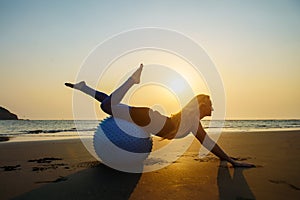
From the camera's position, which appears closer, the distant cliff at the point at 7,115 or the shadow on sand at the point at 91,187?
the shadow on sand at the point at 91,187

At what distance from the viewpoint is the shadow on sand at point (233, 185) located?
4.00 meters

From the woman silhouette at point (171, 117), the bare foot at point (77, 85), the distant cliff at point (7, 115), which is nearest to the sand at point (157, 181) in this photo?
the woman silhouette at point (171, 117)

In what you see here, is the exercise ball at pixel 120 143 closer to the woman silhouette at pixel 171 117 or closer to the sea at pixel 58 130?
the woman silhouette at pixel 171 117

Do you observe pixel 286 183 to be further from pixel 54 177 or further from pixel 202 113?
pixel 54 177

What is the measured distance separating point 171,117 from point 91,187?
8.82 feet

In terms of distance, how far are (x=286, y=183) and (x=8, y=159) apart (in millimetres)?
6402

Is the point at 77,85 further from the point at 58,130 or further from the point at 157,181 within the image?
the point at 58,130

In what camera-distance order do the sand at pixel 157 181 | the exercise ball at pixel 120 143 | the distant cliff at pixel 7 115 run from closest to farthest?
1. the sand at pixel 157 181
2. the exercise ball at pixel 120 143
3. the distant cliff at pixel 7 115

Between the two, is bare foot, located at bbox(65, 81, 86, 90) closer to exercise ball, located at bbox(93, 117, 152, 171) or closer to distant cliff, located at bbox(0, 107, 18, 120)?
exercise ball, located at bbox(93, 117, 152, 171)

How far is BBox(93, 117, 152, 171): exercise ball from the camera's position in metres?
6.02

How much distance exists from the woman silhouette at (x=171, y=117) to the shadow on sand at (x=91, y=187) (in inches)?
48.0

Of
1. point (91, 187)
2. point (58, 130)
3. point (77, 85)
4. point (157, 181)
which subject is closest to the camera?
point (91, 187)

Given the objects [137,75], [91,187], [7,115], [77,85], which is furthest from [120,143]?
[7,115]

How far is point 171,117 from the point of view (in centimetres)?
672
